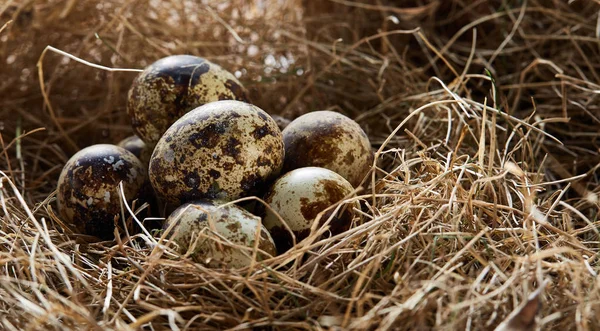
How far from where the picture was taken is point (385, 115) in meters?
1.93

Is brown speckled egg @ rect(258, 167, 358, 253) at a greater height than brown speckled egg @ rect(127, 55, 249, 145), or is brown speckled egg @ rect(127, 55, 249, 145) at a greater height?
brown speckled egg @ rect(127, 55, 249, 145)

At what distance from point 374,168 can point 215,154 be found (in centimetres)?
31

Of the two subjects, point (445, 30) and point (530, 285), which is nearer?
point (530, 285)

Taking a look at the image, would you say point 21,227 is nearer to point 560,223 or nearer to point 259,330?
point 259,330

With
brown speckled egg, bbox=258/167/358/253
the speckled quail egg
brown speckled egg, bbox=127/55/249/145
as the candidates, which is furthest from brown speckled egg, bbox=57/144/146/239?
brown speckled egg, bbox=258/167/358/253

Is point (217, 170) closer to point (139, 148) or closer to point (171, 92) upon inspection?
point (171, 92)

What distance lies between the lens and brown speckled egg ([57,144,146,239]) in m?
1.43

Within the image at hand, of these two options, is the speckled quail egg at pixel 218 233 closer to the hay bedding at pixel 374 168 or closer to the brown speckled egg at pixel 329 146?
the hay bedding at pixel 374 168

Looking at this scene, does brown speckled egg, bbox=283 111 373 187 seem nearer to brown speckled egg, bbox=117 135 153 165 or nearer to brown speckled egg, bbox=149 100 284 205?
brown speckled egg, bbox=149 100 284 205

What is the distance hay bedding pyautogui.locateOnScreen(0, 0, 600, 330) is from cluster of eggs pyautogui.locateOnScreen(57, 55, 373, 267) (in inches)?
2.2

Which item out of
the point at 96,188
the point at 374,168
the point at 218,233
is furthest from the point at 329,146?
the point at 96,188

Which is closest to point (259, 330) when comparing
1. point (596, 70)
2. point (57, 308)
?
point (57, 308)

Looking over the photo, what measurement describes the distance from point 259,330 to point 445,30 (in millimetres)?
1518

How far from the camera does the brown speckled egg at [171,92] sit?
1.50 meters
